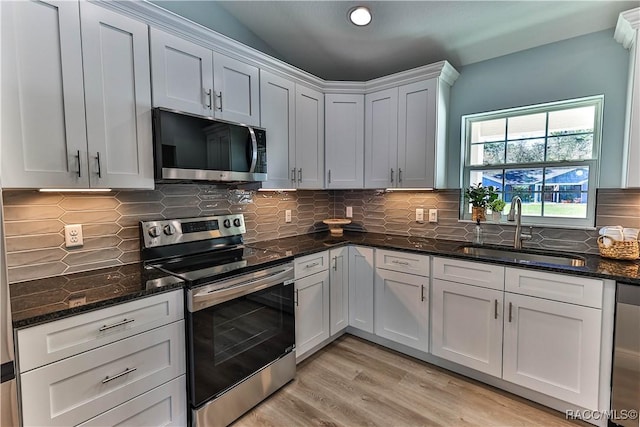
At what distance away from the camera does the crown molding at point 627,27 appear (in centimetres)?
174

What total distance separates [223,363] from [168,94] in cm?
159

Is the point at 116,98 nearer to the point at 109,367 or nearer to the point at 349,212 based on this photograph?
the point at 109,367

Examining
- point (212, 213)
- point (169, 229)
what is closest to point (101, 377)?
point (169, 229)

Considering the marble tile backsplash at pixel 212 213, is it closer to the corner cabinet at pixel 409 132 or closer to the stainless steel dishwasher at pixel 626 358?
the corner cabinet at pixel 409 132

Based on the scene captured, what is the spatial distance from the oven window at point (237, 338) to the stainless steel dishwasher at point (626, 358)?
1.87m

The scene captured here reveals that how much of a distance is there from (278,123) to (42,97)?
1458 mm

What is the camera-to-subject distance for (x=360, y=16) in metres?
2.31

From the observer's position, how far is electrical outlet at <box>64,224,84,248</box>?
1.64 meters

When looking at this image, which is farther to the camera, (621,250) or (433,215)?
(433,215)

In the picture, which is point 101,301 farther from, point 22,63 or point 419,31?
point 419,31

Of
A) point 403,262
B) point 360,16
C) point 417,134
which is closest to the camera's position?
point 360,16

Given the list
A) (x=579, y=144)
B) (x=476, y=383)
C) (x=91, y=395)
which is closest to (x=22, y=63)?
(x=91, y=395)

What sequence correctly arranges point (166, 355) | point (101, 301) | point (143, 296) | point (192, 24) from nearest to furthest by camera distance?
point (101, 301) → point (143, 296) → point (166, 355) → point (192, 24)

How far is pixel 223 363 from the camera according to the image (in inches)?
67.0
